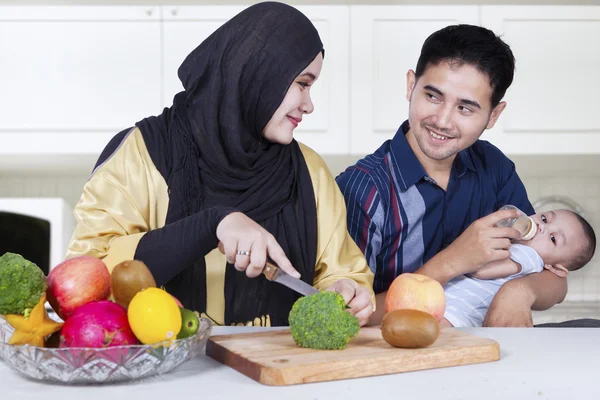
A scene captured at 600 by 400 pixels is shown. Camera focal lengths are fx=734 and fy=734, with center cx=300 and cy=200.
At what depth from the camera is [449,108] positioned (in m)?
1.84

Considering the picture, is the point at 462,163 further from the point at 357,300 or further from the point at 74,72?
the point at 74,72

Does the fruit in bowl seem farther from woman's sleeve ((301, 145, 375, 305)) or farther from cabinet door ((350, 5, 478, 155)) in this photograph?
cabinet door ((350, 5, 478, 155))

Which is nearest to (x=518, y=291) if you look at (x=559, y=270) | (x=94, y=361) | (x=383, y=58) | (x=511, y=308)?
(x=511, y=308)

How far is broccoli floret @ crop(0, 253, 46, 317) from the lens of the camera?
2.88ft

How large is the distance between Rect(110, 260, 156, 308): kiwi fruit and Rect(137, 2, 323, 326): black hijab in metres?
0.50

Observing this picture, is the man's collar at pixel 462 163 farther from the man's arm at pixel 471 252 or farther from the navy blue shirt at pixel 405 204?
the man's arm at pixel 471 252

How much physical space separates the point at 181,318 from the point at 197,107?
0.71 metres

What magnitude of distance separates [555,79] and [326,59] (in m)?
0.96

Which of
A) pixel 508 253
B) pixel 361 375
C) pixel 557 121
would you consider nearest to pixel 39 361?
pixel 361 375

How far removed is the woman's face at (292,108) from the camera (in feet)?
5.01

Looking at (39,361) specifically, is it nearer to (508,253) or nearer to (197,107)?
(197,107)

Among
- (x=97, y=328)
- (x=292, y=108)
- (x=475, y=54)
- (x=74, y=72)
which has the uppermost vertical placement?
(x=74, y=72)

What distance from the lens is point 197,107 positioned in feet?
5.10

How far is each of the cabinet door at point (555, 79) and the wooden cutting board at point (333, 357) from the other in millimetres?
2088
